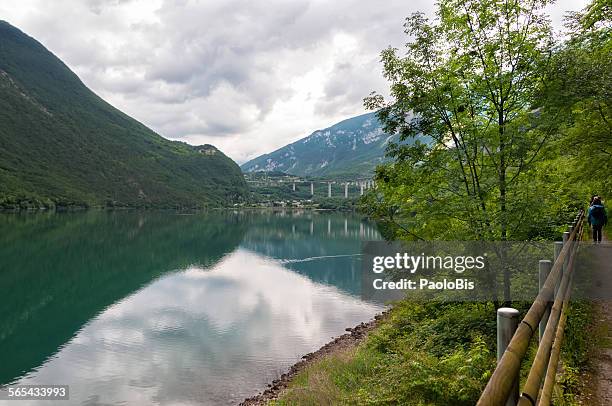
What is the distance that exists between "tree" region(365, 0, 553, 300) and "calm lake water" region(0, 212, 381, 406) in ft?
43.1

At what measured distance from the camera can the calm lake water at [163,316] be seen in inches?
878

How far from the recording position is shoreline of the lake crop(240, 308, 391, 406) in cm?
1847

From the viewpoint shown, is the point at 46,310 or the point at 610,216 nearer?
the point at 610,216

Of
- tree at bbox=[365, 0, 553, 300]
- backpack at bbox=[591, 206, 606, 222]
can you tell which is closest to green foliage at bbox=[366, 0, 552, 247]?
tree at bbox=[365, 0, 553, 300]

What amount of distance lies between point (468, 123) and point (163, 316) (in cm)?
3134

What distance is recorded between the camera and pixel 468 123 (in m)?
11.4

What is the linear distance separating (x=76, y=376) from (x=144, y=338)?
676 centimetres

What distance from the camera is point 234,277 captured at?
182 ft

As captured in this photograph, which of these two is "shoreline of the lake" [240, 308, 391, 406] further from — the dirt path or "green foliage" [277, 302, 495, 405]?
the dirt path

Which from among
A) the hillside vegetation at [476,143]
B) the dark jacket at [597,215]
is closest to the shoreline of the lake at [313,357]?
the hillside vegetation at [476,143]

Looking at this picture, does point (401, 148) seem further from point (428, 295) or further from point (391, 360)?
point (391, 360)

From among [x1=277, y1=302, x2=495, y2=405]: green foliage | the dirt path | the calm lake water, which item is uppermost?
the dirt path

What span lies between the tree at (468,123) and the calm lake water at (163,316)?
1315 cm

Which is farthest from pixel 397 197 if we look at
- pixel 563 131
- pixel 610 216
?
pixel 610 216
